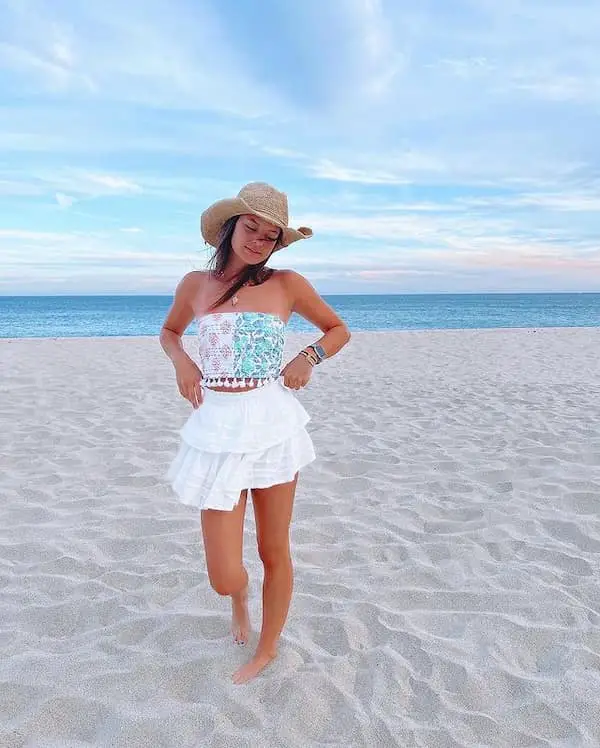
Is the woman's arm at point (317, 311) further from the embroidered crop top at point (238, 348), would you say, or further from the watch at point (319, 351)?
the embroidered crop top at point (238, 348)

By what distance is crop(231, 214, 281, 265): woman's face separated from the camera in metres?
2.50

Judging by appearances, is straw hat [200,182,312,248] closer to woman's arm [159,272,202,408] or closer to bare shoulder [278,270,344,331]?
bare shoulder [278,270,344,331]

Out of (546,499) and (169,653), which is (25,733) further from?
(546,499)

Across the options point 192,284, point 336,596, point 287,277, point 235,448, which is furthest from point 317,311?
point 336,596

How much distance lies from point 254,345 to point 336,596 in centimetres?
156

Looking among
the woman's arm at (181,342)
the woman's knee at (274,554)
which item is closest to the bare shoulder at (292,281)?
the woman's arm at (181,342)

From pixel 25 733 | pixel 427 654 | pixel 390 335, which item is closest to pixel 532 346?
pixel 390 335

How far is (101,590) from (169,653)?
735 mm

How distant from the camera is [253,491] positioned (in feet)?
8.59

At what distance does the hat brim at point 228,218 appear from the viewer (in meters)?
2.45

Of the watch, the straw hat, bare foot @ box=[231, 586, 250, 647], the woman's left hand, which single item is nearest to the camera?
the straw hat

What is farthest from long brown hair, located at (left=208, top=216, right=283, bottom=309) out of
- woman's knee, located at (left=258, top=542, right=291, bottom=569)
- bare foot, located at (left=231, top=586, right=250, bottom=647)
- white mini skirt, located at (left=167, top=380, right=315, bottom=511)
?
bare foot, located at (left=231, top=586, right=250, bottom=647)

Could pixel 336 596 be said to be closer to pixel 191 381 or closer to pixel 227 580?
pixel 227 580

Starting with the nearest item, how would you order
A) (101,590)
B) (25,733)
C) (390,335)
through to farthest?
1. (25,733)
2. (101,590)
3. (390,335)
